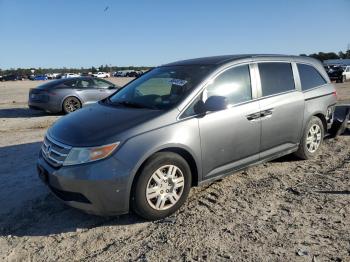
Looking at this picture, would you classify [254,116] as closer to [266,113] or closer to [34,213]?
[266,113]

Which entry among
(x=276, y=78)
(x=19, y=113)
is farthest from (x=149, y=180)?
(x=19, y=113)

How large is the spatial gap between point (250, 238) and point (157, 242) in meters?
0.90

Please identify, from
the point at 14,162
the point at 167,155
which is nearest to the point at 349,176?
the point at 167,155

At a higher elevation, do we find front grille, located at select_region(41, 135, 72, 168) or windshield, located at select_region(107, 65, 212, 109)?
windshield, located at select_region(107, 65, 212, 109)

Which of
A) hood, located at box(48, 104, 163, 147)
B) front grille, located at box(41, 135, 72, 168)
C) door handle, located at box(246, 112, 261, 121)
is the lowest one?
front grille, located at box(41, 135, 72, 168)

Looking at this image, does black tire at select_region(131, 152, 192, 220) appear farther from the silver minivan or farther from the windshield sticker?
the windshield sticker

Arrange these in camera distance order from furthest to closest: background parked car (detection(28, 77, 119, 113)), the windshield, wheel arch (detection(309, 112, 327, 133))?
background parked car (detection(28, 77, 119, 113)), wheel arch (detection(309, 112, 327, 133)), the windshield

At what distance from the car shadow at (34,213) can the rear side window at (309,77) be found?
3.47 meters

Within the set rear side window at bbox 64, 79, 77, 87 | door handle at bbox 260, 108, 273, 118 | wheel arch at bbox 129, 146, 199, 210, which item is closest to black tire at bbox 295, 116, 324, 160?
door handle at bbox 260, 108, 273, 118

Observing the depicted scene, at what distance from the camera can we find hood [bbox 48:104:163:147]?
154 inches

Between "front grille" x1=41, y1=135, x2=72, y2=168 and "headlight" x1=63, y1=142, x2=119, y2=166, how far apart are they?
107mm

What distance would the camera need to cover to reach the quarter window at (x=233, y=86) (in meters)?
4.70

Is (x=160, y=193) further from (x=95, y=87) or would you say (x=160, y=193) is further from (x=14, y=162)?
(x=95, y=87)

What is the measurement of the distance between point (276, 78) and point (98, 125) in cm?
274
